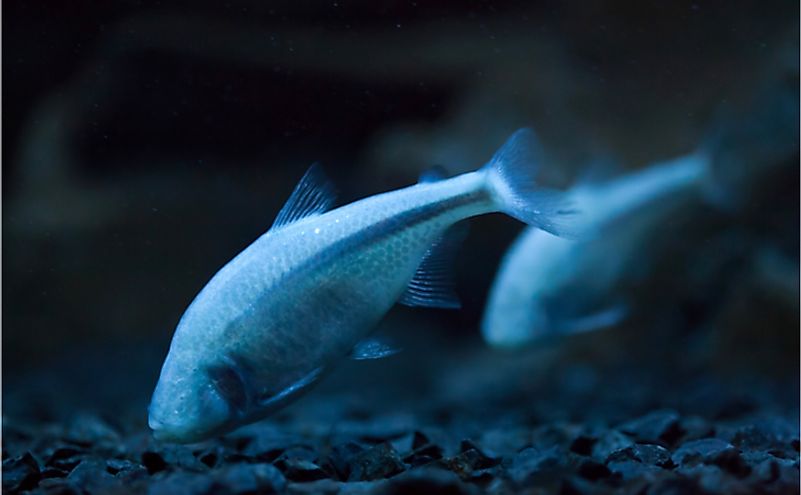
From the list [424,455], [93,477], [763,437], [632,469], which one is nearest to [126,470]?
[93,477]

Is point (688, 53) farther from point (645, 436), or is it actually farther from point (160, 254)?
point (160, 254)

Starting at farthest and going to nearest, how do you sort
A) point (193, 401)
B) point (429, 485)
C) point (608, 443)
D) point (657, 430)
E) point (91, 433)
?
point (91, 433) → point (657, 430) → point (608, 443) → point (193, 401) → point (429, 485)

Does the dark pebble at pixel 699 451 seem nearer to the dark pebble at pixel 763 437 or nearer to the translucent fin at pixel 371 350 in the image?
the dark pebble at pixel 763 437

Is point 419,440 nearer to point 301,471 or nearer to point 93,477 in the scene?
point 301,471

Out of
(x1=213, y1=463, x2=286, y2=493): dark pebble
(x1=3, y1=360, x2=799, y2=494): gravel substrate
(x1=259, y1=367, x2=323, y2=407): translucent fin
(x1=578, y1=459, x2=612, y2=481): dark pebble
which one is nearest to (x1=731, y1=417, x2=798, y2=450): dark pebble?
(x1=3, y1=360, x2=799, y2=494): gravel substrate

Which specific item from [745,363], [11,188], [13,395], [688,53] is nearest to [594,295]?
[745,363]

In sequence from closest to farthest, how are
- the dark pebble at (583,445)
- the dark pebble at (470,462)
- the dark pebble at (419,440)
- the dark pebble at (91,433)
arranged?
the dark pebble at (470,462) < the dark pebble at (583,445) < the dark pebble at (419,440) < the dark pebble at (91,433)

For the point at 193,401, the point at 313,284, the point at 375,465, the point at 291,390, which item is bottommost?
the point at 375,465

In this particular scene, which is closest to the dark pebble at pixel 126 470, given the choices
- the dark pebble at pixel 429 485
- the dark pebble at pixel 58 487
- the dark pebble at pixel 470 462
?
the dark pebble at pixel 58 487
